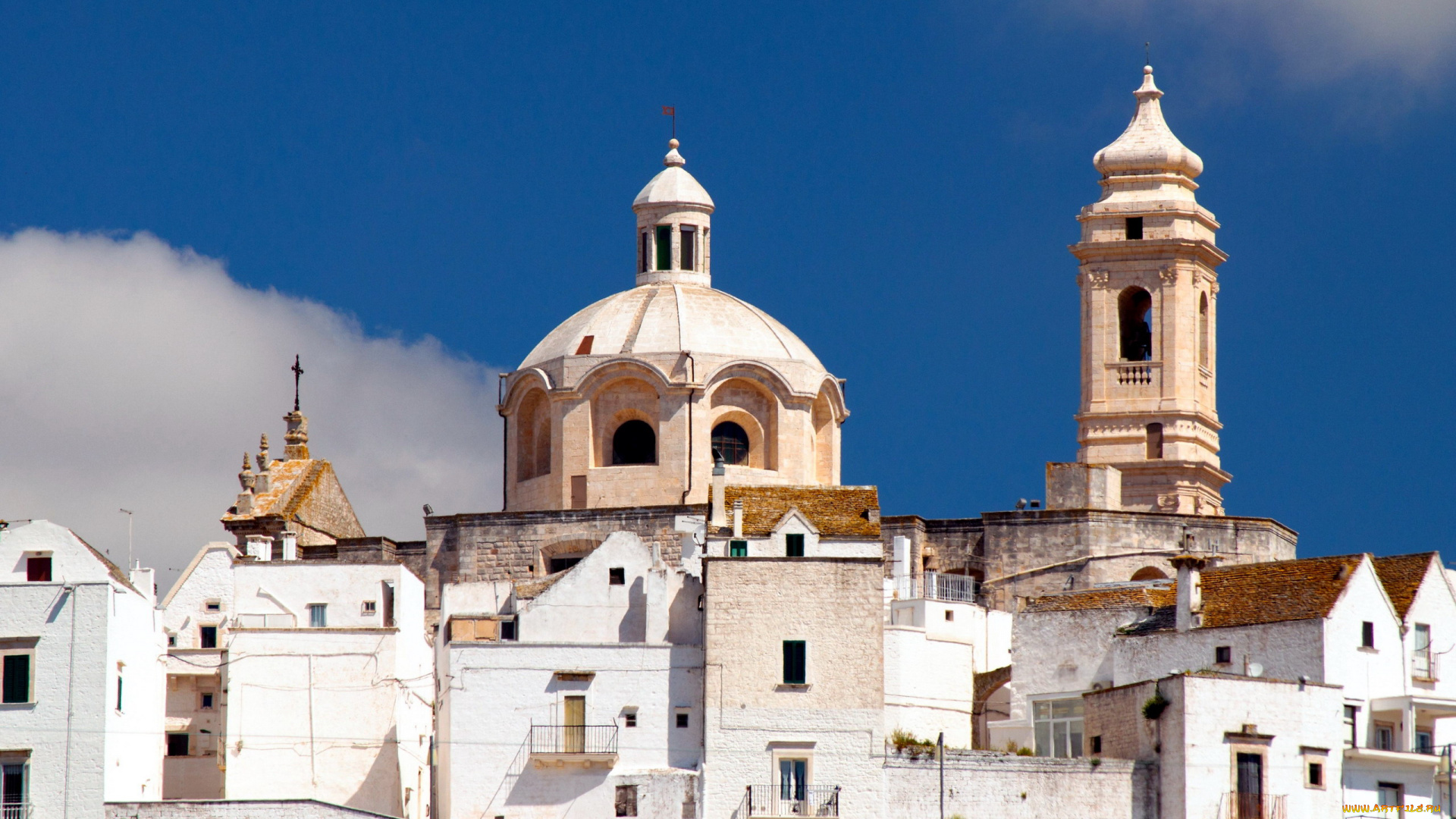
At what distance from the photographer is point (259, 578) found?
69500mm

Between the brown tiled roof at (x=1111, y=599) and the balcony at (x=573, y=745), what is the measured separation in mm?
10874

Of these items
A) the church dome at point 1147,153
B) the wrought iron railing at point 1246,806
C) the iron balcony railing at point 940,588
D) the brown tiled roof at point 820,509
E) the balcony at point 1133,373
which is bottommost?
the wrought iron railing at point 1246,806

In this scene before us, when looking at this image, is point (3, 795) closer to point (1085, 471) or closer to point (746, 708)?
point (746, 708)

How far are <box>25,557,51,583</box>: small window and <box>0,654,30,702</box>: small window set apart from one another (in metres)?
2.11

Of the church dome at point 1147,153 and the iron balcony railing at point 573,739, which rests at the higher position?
the church dome at point 1147,153

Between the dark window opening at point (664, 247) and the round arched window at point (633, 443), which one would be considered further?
the dark window opening at point (664, 247)

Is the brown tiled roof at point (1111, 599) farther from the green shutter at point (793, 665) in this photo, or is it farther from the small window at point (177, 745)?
the small window at point (177, 745)

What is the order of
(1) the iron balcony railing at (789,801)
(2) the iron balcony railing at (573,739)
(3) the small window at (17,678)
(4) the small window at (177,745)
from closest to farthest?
1. (3) the small window at (17,678)
2. (1) the iron balcony railing at (789,801)
3. (2) the iron balcony railing at (573,739)
4. (4) the small window at (177,745)

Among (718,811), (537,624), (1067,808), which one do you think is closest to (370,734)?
(537,624)

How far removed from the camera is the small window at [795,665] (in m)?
61.4

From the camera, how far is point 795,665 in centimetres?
6147

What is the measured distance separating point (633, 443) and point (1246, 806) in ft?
78.0

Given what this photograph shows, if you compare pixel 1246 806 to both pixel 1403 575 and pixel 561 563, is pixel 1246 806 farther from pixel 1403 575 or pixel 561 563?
pixel 561 563

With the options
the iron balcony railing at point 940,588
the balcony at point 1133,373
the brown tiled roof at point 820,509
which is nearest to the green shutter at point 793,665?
the brown tiled roof at point 820,509
